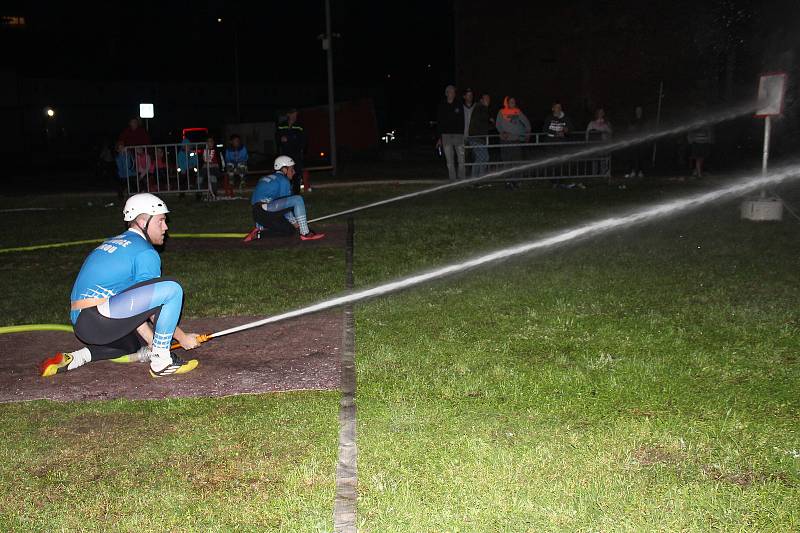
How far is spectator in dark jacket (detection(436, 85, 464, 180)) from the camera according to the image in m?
20.2

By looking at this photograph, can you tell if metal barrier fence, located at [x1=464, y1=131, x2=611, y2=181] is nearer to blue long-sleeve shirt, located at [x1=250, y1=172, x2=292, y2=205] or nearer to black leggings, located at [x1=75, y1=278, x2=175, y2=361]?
blue long-sleeve shirt, located at [x1=250, y1=172, x2=292, y2=205]

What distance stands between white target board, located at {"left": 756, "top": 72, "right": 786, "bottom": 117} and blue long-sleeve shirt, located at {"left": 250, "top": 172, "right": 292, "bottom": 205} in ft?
25.3

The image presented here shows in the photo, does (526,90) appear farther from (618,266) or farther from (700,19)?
(618,266)

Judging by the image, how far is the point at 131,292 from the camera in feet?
20.2

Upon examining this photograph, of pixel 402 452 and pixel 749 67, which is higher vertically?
pixel 749 67

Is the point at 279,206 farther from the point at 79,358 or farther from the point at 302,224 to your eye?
the point at 79,358

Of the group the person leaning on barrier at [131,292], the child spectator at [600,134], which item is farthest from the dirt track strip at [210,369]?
the child spectator at [600,134]

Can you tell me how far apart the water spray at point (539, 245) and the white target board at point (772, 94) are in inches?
43.2

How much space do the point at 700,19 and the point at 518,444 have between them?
103 feet

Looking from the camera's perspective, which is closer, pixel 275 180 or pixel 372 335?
pixel 372 335

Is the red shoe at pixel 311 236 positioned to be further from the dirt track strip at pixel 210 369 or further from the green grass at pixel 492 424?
the dirt track strip at pixel 210 369

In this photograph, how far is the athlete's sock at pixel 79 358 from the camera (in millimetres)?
6508

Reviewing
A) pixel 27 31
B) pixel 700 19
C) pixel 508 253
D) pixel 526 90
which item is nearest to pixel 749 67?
pixel 700 19

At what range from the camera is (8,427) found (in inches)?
208
